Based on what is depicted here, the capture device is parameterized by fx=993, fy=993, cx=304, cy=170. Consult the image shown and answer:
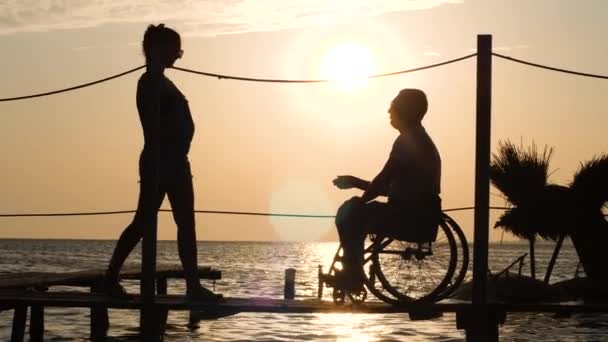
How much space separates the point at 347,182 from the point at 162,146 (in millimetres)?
1785

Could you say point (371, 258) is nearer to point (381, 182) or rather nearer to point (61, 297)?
point (381, 182)

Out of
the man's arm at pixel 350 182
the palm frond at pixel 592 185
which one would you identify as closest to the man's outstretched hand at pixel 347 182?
the man's arm at pixel 350 182

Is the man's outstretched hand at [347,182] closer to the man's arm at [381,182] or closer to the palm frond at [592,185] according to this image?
the man's arm at [381,182]

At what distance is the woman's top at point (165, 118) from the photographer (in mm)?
9297

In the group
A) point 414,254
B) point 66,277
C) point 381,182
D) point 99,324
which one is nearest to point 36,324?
point 66,277

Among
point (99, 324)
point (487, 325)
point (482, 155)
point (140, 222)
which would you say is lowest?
point (99, 324)

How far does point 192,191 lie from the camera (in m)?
9.45

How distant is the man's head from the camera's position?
9.23 m

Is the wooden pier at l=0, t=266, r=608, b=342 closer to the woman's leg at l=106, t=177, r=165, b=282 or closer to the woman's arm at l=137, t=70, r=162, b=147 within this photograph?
the woman's leg at l=106, t=177, r=165, b=282

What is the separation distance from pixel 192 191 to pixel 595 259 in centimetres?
1919

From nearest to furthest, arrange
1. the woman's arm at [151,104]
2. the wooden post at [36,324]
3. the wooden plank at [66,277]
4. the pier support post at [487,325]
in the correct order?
1. the woman's arm at [151,104]
2. the pier support post at [487,325]
3. the wooden plank at [66,277]
4. the wooden post at [36,324]

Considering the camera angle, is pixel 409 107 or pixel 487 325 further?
pixel 487 325

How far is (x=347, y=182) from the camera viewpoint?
9.45 meters

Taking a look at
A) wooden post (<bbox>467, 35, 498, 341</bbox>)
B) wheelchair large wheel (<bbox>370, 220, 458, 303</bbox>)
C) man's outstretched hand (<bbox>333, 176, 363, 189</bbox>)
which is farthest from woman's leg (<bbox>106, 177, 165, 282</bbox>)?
wooden post (<bbox>467, 35, 498, 341</bbox>)
